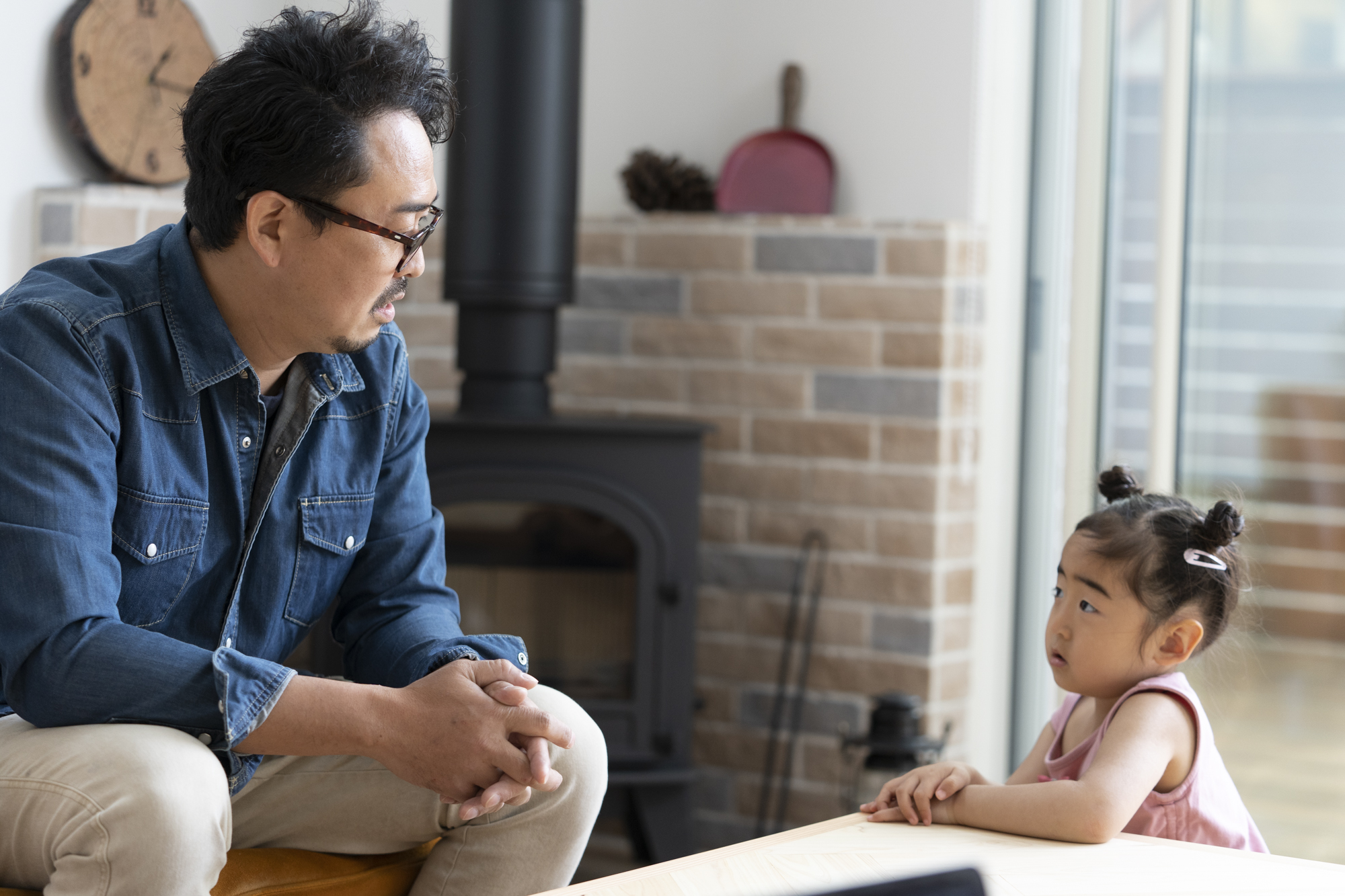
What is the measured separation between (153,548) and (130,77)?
140 cm

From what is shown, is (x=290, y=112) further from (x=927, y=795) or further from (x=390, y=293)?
(x=927, y=795)

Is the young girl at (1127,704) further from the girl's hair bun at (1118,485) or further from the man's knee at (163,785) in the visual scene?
the man's knee at (163,785)

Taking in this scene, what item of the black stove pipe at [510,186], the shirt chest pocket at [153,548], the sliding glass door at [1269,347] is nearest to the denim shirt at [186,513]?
the shirt chest pocket at [153,548]

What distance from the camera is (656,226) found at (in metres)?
2.79

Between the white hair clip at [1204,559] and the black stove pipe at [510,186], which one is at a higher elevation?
the black stove pipe at [510,186]

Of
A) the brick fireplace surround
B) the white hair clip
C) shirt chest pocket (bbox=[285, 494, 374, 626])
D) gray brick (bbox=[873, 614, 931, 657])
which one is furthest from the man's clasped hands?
gray brick (bbox=[873, 614, 931, 657])

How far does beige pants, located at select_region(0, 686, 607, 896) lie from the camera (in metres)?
1.23

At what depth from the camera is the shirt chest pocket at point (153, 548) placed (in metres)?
1.39

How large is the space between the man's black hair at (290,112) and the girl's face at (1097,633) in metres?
0.86

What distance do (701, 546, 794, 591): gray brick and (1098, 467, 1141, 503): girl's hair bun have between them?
1.13 meters

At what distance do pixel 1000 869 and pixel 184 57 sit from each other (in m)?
2.06

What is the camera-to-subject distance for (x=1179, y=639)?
5.02 feet

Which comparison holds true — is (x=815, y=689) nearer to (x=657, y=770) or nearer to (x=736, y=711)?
(x=736, y=711)

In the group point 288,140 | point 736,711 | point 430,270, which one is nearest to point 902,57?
point 430,270
